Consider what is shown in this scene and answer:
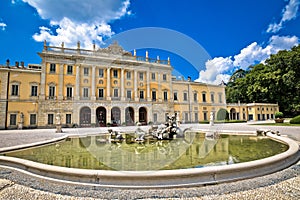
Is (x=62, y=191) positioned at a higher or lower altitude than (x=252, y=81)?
lower

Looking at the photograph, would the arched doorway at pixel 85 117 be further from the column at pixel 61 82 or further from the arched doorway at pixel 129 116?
the arched doorway at pixel 129 116

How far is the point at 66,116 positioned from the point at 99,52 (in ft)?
37.0

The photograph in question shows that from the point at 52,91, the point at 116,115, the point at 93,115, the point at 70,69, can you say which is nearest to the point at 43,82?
the point at 52,91

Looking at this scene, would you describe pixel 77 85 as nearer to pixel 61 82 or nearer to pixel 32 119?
pixel 61 82

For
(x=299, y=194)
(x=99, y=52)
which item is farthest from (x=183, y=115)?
(x=299, y=194)

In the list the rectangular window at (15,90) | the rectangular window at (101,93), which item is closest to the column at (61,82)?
the rectangular window at (15,90)

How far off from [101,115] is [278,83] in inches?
1386

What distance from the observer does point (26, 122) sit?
22.7 m

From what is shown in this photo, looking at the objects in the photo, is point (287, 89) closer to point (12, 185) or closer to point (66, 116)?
point (66, 116)

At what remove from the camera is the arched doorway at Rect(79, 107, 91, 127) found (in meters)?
25.2

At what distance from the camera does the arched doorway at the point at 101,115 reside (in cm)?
2653

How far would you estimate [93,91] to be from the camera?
86.5 feet

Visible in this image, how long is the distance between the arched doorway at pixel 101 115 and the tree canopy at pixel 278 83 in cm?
3387

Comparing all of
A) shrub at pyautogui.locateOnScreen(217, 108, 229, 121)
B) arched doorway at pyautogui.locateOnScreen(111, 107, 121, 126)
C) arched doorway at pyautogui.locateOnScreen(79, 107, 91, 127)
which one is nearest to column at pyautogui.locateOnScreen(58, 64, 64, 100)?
arched doorway at pyautogui.locateOnScreen(79, 107, 91, 127)
